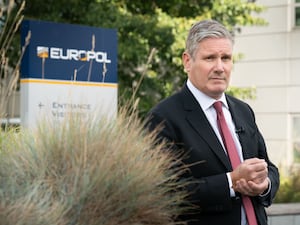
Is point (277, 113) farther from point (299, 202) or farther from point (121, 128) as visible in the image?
point (121, 128)

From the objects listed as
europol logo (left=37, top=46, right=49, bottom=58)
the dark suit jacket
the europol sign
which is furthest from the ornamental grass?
europol logo (left=37, top=46, right=49, bottom=58)

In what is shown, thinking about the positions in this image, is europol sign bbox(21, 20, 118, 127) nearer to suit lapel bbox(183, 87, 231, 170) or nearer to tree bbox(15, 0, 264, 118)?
tree bbox(15, 0, 264, 118)

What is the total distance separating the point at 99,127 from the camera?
381cm

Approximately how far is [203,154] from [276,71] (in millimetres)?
12594

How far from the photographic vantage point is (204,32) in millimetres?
3648

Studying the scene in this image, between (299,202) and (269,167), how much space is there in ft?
18.0

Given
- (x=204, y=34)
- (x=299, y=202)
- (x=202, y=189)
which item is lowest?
(x=299, y=202)

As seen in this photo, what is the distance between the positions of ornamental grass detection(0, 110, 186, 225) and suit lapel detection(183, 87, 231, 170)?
179mm

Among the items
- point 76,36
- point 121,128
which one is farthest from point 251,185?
point 76,36

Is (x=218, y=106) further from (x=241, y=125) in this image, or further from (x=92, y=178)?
(x=92, y=178)

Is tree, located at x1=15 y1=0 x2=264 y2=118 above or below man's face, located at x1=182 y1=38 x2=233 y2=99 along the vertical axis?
above

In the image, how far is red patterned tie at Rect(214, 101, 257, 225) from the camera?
362 cm

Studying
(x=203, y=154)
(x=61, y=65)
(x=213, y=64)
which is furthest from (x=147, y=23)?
(x=203, y=154)

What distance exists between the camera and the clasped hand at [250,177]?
11.3ft
